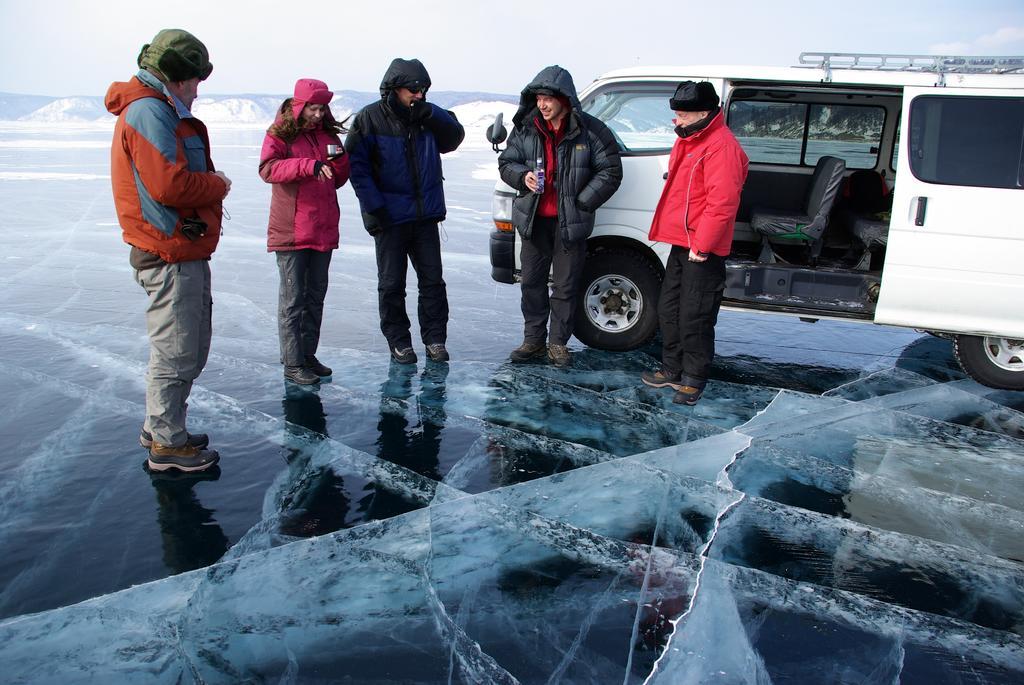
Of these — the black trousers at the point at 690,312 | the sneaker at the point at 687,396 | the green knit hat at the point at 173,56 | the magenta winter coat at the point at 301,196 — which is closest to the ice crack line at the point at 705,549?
the sneaker at the point at 687,396

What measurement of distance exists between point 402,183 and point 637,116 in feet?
6.02

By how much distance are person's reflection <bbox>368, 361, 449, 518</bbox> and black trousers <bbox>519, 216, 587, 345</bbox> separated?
0.79 m

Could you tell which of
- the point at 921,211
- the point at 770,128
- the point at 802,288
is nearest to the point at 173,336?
the point at 802,288

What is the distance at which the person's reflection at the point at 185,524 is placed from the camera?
3066 mm

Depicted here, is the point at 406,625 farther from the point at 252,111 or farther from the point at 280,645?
the point at 252,111

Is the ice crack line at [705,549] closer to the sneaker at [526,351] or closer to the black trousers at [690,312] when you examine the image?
the black trousers at [690,312]

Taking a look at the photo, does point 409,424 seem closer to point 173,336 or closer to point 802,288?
point 173,336

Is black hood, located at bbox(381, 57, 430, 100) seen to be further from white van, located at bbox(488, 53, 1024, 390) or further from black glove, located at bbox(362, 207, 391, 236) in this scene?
white van, located at bbox(488, 53, 1024, 390)

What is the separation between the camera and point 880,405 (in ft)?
16.6

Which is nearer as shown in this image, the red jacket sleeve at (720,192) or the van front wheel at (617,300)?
the red jacket sleeve at (720,192)

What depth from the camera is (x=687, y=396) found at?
16.1 ft

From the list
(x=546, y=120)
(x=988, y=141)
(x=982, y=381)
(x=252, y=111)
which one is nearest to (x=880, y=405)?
(x=982, y=381)

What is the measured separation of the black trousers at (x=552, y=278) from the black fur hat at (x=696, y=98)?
1197mm

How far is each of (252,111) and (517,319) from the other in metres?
60.1
